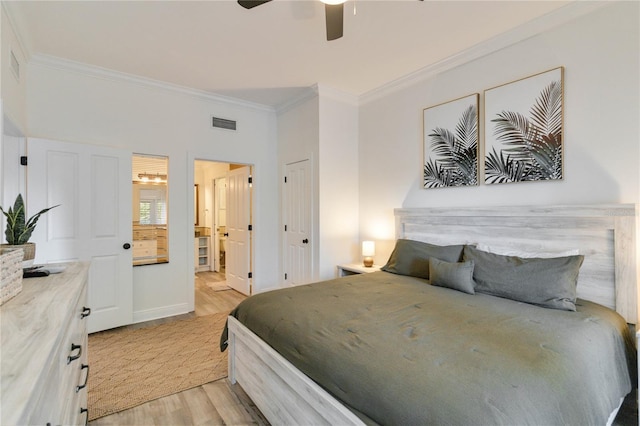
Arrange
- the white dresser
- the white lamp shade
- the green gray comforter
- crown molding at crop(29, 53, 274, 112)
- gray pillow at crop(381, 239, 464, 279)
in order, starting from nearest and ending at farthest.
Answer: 1. the white dresser
2. the green gray comforter
3. gray pillow at crop(381, 239, 464, 279)
4. crown molding at crop(29, 53, 274, 112)
5. the white lamp shade

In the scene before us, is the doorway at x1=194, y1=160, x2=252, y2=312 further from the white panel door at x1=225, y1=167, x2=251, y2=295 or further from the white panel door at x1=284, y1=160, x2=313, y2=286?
the white panel door at x1=284, y1=160, x2=313, y2=286

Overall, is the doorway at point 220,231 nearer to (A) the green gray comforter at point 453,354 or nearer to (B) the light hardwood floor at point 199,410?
(B) the light hardwood floor at point 199,410

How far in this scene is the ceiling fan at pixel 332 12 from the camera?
1882 millimetres

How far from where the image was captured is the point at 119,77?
3.45 m

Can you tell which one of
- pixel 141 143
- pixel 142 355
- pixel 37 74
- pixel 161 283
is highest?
pixel 37 74

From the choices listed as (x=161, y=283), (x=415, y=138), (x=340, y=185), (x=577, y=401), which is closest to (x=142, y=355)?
(x=161, y=283)

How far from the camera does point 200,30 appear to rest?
2.65 meters

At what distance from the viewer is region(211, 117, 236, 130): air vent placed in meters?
4.16

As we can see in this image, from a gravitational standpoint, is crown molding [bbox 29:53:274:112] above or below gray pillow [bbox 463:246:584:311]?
above

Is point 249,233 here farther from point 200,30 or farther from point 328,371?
point 328,371

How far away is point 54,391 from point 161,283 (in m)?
3.13

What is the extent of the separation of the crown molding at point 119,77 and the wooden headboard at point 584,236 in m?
3.25

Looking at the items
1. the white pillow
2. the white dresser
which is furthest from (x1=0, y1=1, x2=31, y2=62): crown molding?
the white pillow

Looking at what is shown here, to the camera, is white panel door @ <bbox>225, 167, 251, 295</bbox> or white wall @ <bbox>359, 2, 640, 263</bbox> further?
white panel door @ <bbox>225, 167, 251, 295</bbox>
